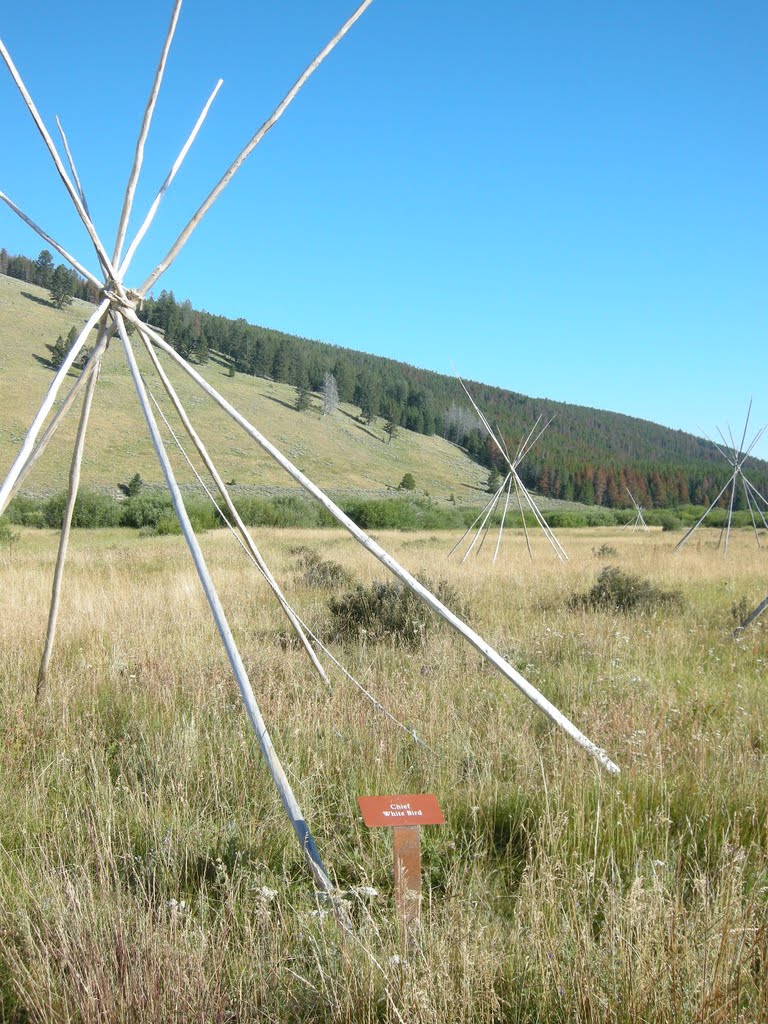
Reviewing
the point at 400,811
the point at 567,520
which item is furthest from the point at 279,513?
the point at 400,811

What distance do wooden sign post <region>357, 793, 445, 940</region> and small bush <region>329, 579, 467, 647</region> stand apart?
13.0ft

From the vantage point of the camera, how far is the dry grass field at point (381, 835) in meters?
1.92

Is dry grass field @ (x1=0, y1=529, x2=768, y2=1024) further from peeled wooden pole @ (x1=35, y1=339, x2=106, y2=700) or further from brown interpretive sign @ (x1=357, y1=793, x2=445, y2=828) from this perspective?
brown interpretive sign @ (x1=357, y1=793, x2=445, y2=828)

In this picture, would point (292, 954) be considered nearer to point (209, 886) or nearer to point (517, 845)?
point (209, 886)

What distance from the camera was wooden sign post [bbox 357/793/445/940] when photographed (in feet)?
7.00

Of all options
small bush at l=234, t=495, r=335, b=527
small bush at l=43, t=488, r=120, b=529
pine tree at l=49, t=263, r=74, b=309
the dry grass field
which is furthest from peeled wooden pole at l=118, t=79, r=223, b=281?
pine tree at l=49, t=263, r=74, b=309

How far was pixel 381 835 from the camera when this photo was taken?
9.60 feet

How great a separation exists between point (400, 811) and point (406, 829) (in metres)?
0.06

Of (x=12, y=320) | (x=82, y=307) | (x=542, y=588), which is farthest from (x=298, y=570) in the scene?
(x=82, y=307)

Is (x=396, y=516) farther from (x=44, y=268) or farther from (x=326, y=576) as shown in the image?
(x=44, y=268)

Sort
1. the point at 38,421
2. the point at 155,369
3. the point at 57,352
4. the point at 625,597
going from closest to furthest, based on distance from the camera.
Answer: the point at 38,421
the point at 155,369
the point at 625,597
the point at 57,352

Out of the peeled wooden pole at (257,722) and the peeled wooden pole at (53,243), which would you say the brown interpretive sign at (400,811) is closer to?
the peeled wooden pole at (257,722)

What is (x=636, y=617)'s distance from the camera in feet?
25.3

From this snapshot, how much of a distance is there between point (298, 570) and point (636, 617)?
6.33 m
